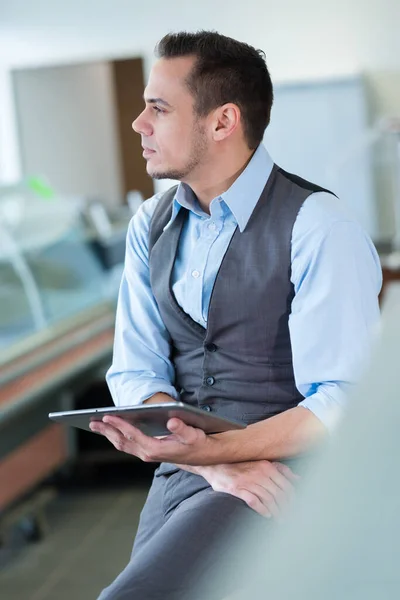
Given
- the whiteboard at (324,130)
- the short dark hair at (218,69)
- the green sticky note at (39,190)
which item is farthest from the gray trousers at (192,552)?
the whiteboard at (324,130)

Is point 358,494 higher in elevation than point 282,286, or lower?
higher

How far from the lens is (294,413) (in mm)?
1653

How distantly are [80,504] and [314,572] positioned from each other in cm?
352

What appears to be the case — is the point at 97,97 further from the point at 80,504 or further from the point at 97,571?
the point at 97,571

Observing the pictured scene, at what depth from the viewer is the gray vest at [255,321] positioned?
5.64 feet

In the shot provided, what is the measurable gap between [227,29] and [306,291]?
6.73 m

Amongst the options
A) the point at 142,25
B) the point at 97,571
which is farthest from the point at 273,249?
the point at 142,25

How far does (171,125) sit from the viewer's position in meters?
1.79

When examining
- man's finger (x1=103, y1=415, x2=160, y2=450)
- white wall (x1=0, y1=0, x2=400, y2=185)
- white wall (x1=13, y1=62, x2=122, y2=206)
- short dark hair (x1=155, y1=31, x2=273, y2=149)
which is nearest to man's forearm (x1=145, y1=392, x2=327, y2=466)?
man's finger (x1=103, y1=415, x2=160, y2=450)

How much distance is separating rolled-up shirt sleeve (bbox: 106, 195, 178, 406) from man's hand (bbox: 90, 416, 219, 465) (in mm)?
217

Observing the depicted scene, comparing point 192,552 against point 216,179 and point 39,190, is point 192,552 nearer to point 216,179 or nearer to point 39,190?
point 216,179

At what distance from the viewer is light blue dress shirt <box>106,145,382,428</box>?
1657mm

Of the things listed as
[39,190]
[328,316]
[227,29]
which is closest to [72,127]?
[227,29]

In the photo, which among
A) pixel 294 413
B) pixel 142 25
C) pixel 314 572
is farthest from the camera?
pixel 142 25
